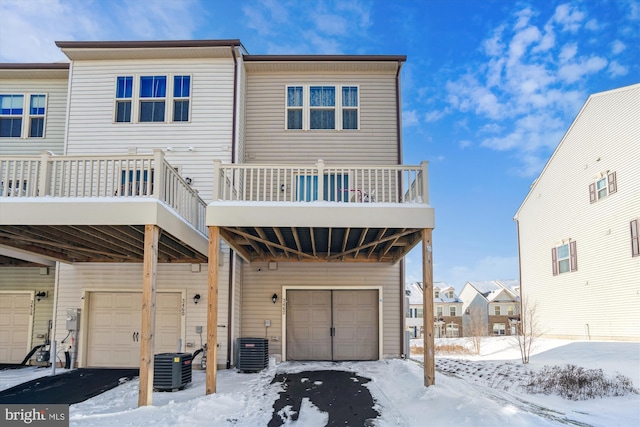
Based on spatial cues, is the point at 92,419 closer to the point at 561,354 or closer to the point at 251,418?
the point at 251,418

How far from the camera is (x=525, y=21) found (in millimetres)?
20203

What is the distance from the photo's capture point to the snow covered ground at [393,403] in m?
6.47

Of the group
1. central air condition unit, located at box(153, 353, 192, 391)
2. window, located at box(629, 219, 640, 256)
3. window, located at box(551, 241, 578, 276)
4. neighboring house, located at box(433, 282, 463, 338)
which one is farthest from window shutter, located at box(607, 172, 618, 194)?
neighboring house, located at box(433, 282, 463, 338)

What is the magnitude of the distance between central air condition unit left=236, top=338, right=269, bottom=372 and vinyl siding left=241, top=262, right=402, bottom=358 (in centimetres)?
152

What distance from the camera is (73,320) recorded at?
11414 millimetres

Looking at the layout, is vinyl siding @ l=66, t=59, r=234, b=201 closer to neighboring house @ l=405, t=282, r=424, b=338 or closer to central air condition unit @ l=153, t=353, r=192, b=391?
central air condition unit @ l=153, t=353, r=192, b=391

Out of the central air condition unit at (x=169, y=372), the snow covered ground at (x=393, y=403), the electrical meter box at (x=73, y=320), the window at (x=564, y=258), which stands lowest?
the snow covered ground at (x=393, y=403)

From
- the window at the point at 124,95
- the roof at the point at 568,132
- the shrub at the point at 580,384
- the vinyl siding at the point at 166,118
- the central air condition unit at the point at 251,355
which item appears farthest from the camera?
the roof at the point at 568,132

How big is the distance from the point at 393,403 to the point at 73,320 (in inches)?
312

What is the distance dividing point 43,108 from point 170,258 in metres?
5.63

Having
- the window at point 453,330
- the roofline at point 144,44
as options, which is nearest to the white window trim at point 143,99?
the roofline at point 144,44

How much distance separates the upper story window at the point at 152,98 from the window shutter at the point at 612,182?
14.1m

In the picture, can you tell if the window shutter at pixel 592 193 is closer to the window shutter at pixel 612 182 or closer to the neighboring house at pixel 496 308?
the window shutter at pixel 612 182

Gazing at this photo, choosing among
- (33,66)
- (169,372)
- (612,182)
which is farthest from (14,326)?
(612,182)
